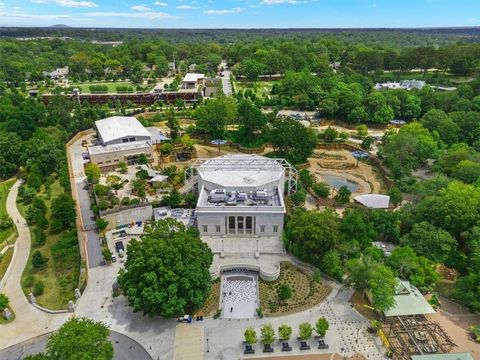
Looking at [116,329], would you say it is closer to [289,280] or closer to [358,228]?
[289,280]

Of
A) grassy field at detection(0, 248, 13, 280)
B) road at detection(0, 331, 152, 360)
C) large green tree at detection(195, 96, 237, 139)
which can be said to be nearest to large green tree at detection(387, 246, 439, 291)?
road at detection(0, 331, 152, 360)

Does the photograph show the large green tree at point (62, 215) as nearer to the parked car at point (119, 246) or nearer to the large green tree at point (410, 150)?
the parked car at point (119, 246)

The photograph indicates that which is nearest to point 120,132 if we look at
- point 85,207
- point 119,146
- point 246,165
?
point 119,146

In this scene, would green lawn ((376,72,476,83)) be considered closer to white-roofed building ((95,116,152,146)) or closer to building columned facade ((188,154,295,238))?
white-roofed building ((95,116,152,146))

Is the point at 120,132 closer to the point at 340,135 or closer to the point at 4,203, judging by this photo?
the point at 4,203

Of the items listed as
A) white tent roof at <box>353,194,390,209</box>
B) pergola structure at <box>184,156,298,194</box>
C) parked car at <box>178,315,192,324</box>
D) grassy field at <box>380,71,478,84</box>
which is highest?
grassy field at <box>380,71,478,84</box>

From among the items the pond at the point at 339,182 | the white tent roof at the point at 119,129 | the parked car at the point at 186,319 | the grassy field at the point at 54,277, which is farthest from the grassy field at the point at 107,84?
the parked car at the point at 186,319

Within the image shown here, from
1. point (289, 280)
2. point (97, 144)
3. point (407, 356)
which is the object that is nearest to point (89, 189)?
point (97, 144)
